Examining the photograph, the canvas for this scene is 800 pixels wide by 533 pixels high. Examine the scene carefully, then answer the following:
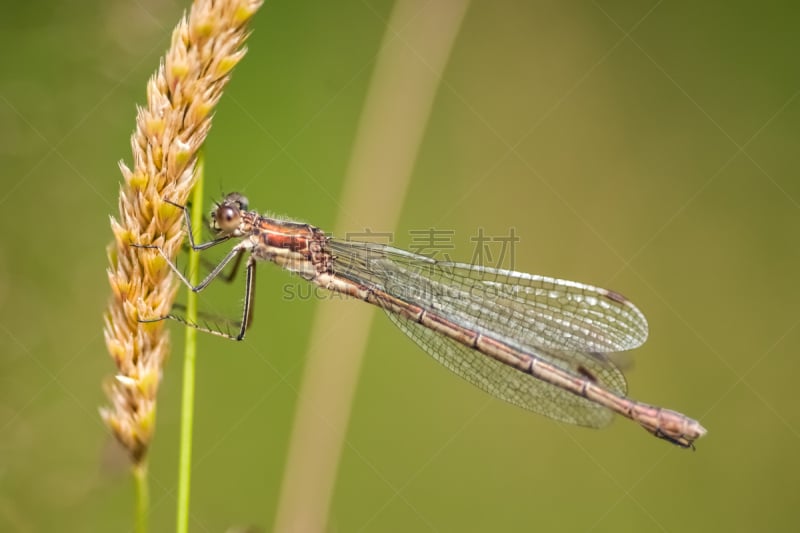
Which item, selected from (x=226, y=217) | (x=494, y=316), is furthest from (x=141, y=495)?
(x=494, y=316)

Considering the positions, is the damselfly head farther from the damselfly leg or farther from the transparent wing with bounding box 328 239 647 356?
the transparent wing with bounding box 328 239 647 356

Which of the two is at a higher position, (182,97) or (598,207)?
(598,207)

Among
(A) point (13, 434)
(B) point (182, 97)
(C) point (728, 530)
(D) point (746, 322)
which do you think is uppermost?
(D) point (746, 322)

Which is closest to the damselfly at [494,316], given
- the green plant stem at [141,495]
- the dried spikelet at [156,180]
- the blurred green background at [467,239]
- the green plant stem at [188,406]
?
the blurred green background at [467,239]

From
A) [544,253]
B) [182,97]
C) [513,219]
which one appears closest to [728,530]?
[544,253]

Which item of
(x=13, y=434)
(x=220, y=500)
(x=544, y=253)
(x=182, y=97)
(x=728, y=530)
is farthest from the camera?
(x=544, y=253)

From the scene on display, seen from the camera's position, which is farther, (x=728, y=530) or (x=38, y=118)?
(x=728, y=530)

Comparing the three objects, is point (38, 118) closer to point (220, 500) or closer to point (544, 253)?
point (220, 500)

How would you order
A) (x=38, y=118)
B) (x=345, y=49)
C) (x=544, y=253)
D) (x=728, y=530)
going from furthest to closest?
(x=544, y=253)
(x=345, y=49)
(x=728, y=530)
(x=38, y=118)
